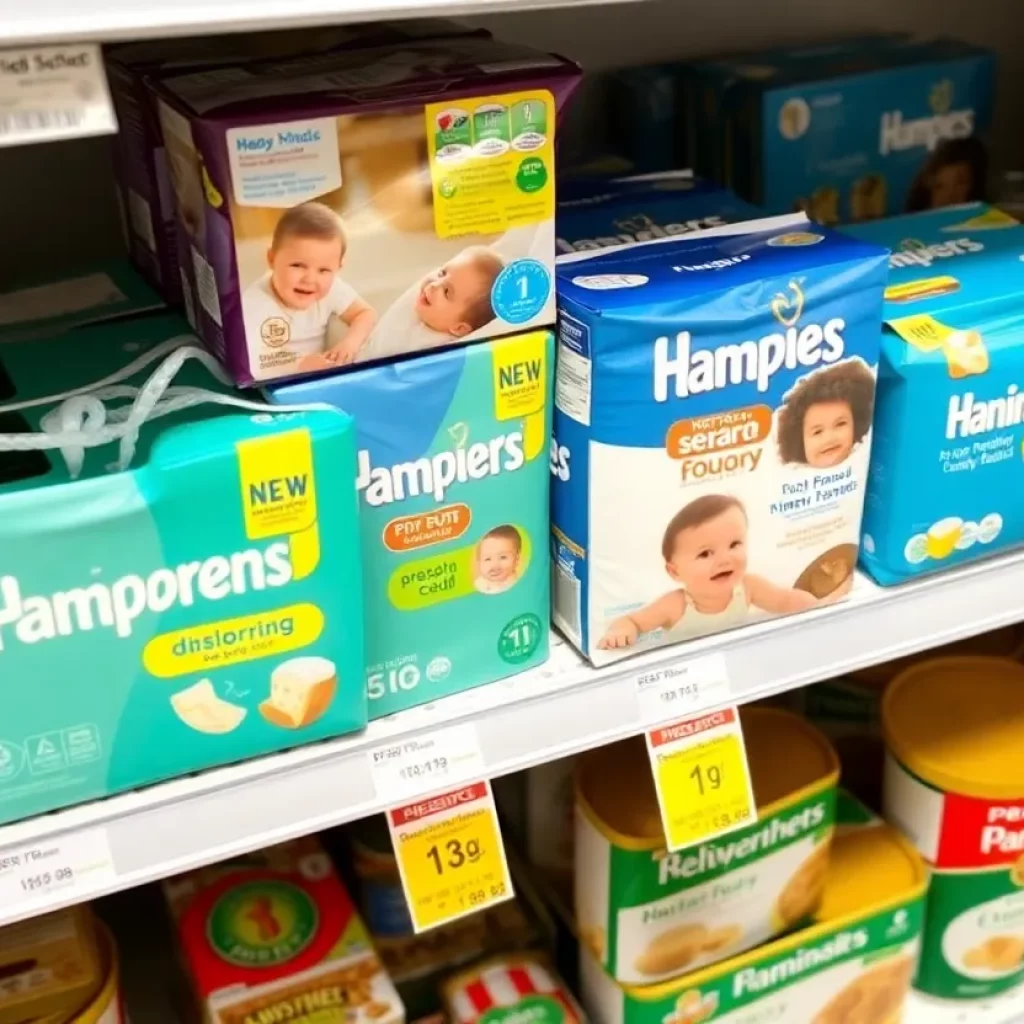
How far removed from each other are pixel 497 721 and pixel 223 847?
193 mm

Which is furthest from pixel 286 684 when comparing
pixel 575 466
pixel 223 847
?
pixel 575 466

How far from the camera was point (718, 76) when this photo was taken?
1161 millimetres

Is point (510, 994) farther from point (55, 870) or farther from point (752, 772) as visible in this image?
point (55, 870)

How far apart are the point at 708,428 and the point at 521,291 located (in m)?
0.15

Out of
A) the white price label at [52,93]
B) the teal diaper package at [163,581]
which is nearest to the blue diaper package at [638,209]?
the teal diaper package at [163,581]

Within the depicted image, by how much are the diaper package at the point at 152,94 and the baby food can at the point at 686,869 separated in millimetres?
542

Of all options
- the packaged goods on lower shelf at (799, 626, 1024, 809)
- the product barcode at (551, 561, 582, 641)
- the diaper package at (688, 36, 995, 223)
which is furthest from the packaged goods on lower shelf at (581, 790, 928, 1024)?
the diaper package at (688, 36, 995, 223)

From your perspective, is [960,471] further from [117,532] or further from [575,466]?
[117,532]

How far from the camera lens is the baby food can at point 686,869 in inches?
42.6

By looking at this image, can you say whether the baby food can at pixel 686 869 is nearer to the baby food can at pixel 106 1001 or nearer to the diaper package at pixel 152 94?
the baby food can at pixel 106 1001

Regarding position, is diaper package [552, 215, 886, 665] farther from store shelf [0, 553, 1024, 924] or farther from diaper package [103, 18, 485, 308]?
diaper package [103, 18, 485, 308]

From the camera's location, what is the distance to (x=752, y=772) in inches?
46.0

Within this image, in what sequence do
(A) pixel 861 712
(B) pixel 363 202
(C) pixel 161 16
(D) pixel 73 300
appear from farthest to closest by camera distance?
1. (A) pixel 861 712
2. (D) pixel 73 300
3. (B) pixel 363 202
4. (C) pixel 161 16

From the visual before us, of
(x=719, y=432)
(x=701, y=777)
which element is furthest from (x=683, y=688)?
(x=719, y=432)
